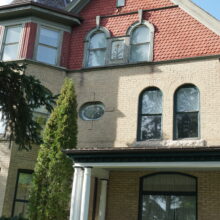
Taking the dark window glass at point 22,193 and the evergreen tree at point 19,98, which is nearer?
the evergreen tree at point 19,98

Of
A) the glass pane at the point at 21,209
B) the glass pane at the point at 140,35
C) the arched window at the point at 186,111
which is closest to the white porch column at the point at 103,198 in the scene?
the glass pane at the point at 21,209

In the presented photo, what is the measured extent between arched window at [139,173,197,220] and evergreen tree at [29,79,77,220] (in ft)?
9.39

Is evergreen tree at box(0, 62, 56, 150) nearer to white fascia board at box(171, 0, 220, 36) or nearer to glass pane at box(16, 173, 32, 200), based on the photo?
glass pane at box(16, 173, 32, 200)

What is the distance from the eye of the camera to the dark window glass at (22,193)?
14.9 meters

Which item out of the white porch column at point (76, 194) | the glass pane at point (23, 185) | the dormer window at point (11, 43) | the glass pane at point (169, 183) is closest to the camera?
the white porch column at point (76, 194)

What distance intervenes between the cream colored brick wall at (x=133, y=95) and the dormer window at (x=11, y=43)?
3.37 m

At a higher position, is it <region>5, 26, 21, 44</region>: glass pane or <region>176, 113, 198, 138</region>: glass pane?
<region>5, 26, 21, 44</region>: glass pane

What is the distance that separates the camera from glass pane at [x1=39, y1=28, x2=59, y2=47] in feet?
58.0

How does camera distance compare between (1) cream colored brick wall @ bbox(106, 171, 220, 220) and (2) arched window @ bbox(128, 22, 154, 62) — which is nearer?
(1) cream colored brick wall @ bbox(106, 171, 220, 220)

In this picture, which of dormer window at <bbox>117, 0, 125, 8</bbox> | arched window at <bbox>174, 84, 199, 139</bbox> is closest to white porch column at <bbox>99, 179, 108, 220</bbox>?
arched window at <bbox>174, 84, 199, 139</bbox>

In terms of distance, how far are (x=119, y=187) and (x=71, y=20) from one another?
8.02 m

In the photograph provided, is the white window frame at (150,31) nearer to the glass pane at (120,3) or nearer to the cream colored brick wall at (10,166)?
the glass pane at (120,3)

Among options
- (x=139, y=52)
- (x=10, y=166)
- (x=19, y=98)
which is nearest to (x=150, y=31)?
(x=139, y=52)

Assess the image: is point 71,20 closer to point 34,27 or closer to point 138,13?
point 34,27
